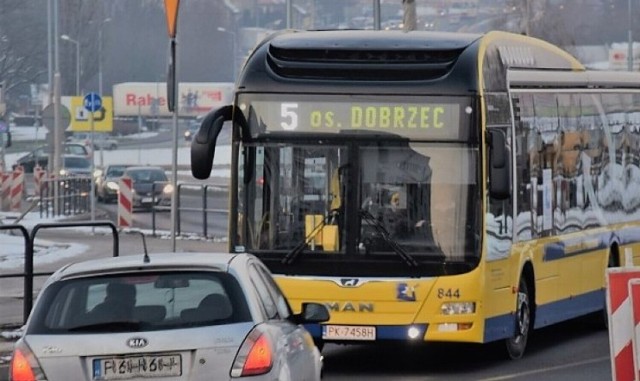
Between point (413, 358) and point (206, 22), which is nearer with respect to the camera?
point (413, 358)

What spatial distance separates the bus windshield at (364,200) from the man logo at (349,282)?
22cm

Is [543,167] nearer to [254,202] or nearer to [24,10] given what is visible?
[254,202]

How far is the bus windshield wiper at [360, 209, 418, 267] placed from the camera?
52.4 ft

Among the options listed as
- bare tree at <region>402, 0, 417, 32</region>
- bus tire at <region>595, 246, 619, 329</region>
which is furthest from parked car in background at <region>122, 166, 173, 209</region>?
bus tire at <region>595, 246, 619, 329</region>

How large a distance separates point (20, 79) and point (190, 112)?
93.6 feet

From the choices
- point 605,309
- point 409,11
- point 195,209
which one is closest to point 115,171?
point 195,209

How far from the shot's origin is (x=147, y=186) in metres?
56.1

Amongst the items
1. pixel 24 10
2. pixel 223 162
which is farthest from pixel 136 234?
pixel 223 162

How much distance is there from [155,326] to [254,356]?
0.55m

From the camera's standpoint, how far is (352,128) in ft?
53.6

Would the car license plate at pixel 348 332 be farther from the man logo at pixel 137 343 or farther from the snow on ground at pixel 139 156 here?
the snow on ground at pixel 139 156

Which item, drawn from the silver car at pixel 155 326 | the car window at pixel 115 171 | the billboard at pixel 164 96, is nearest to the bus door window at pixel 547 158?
the silver car at pixel 155 326

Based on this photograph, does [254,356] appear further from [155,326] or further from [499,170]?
[499,170]

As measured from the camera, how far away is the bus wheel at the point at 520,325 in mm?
17438
